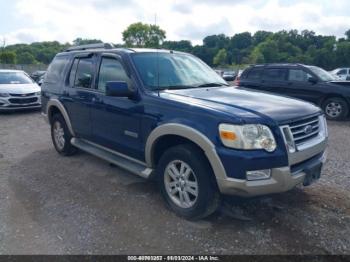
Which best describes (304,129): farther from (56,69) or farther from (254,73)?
(254,73)

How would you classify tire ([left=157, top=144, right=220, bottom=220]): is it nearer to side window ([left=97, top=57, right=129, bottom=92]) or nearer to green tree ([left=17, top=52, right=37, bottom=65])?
side window ([left=97, top=57, right=129, bottom=92])

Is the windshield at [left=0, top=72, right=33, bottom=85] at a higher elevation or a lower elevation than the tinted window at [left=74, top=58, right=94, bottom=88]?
lower

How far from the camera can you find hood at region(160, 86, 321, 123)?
3127 millimetres

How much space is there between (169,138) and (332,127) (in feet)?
22.0

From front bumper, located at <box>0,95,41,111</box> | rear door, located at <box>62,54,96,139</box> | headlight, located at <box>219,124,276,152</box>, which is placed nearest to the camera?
headlight, located at <box>219,124,276,152</box>

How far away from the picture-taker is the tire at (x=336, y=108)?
371 inches

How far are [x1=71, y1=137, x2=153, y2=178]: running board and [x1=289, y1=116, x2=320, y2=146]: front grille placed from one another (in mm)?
1692

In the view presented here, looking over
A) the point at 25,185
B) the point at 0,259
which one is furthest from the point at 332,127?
the point at 0,259

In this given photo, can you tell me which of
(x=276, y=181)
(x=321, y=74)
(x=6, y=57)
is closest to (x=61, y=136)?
(x=276, y=181)

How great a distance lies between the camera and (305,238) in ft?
10.3

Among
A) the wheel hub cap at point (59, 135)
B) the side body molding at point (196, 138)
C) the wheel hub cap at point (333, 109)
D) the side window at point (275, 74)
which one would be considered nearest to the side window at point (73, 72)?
the wheel hub cap at point (59, 135)

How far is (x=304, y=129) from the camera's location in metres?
3.33

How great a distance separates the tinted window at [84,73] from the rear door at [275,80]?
273 inches

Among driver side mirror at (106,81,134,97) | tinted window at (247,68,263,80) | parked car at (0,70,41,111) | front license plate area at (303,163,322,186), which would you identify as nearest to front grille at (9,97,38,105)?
parked car at (0,70,41,111)
